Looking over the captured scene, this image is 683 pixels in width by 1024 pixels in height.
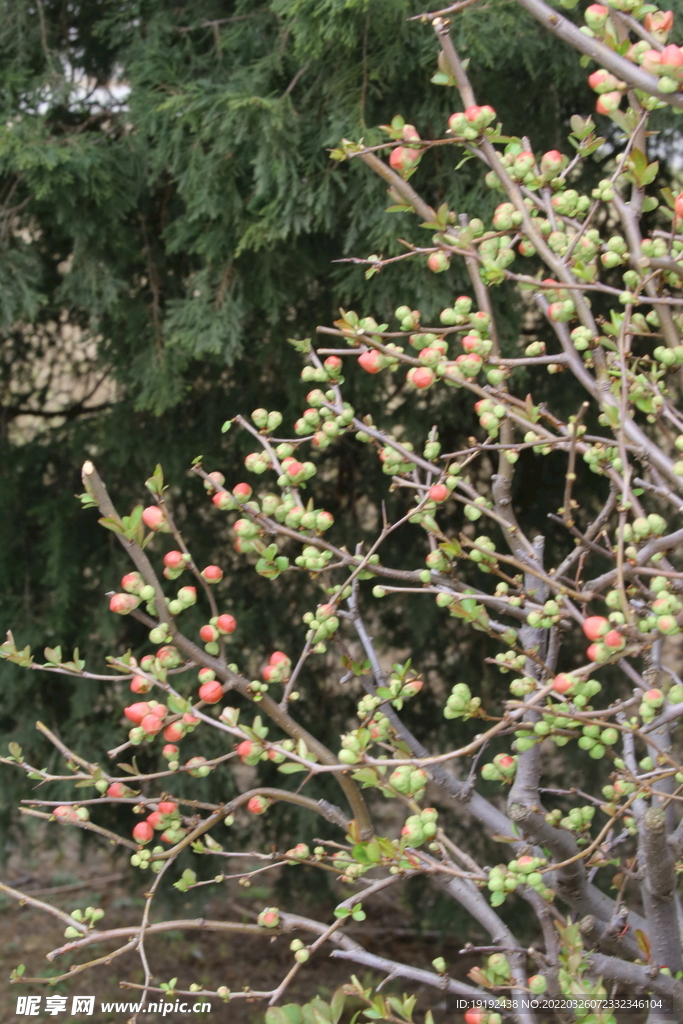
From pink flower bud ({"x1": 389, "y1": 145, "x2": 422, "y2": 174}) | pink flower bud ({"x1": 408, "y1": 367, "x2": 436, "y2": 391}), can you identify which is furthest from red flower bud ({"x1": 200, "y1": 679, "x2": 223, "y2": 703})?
pink flower bud ({"x1": 389, "y1": 145, "x2": 422, "y2": 174})

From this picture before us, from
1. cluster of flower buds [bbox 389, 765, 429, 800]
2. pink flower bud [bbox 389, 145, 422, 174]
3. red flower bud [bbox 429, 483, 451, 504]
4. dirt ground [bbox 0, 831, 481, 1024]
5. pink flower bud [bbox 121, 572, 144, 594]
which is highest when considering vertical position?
pink flower bud [bbox 389, 145, 422, 174]

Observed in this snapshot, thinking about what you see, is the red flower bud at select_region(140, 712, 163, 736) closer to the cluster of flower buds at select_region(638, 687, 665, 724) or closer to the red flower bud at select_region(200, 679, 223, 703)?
the red flower bud at select_region(200, 679, 223, 703)

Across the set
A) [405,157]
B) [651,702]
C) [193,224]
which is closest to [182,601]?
[651,702]

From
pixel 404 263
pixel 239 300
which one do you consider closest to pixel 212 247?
pixel 239 300

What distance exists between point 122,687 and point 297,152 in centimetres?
187

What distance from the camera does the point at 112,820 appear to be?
2967mm

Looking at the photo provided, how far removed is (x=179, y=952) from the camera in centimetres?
362

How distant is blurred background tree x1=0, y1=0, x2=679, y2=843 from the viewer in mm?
1993

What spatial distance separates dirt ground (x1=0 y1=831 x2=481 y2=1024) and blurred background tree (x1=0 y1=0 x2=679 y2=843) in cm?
95

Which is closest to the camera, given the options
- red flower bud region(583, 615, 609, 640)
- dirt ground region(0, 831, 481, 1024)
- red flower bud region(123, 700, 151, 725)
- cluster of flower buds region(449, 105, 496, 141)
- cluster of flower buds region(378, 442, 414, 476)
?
red flower bud region(583, 615, 609, 640)

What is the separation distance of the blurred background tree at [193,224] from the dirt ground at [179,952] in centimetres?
95

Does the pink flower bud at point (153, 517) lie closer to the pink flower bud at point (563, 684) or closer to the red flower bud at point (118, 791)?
the red flower bud at point (118, 791)

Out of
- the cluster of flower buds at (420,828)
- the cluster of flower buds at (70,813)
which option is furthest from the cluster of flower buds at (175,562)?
the cluster of flower buds at (420,828)

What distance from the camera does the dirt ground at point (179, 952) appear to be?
3.20 metres
